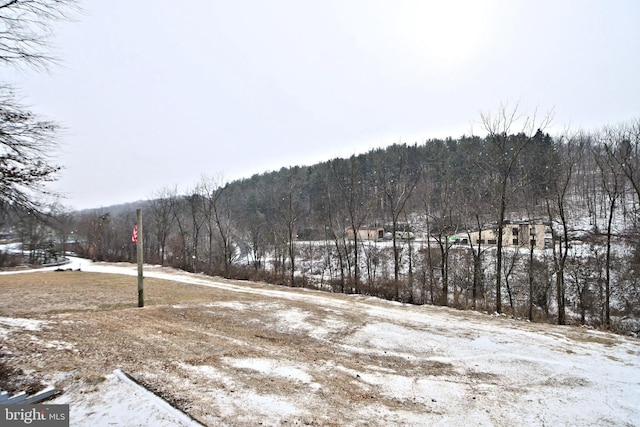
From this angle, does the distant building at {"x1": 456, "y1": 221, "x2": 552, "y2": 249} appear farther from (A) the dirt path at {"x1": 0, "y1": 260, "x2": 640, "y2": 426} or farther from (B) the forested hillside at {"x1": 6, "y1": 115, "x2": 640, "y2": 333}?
(A) the dirt path at {"x1": 0, "y1": 260, "x2": 640, "y2": 426}

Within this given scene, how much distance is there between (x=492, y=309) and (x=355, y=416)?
40.6ft

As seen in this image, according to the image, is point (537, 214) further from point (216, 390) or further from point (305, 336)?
point (216, 390)

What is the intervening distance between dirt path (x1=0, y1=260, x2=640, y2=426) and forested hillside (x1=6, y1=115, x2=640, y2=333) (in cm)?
284

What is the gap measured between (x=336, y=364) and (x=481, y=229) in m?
21.5

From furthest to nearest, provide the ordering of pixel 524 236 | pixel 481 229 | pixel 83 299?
1. pixel 524 236
2. pixel 481 229
3. pixel 83 299

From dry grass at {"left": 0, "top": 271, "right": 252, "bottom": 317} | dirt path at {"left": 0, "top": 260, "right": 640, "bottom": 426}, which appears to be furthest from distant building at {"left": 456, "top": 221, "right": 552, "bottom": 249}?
dry grass at {"left": 0, "top": 271, "right": 252, "bottom": 317}

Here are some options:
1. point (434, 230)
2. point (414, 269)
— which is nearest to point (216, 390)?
point (434, 230)

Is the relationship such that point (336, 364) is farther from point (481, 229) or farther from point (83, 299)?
point (481, 229)

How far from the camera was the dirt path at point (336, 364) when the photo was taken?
407 cm

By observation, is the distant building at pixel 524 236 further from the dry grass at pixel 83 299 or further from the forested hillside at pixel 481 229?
the dry grass at pixel 83 299

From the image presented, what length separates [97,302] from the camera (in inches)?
427

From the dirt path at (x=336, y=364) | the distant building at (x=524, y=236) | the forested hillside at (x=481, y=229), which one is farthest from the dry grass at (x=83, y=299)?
the distant building at (x=524, y=236)

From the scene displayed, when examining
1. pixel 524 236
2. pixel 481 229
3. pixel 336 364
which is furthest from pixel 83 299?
pixel 524 236

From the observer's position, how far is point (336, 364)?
5770 millimetres
